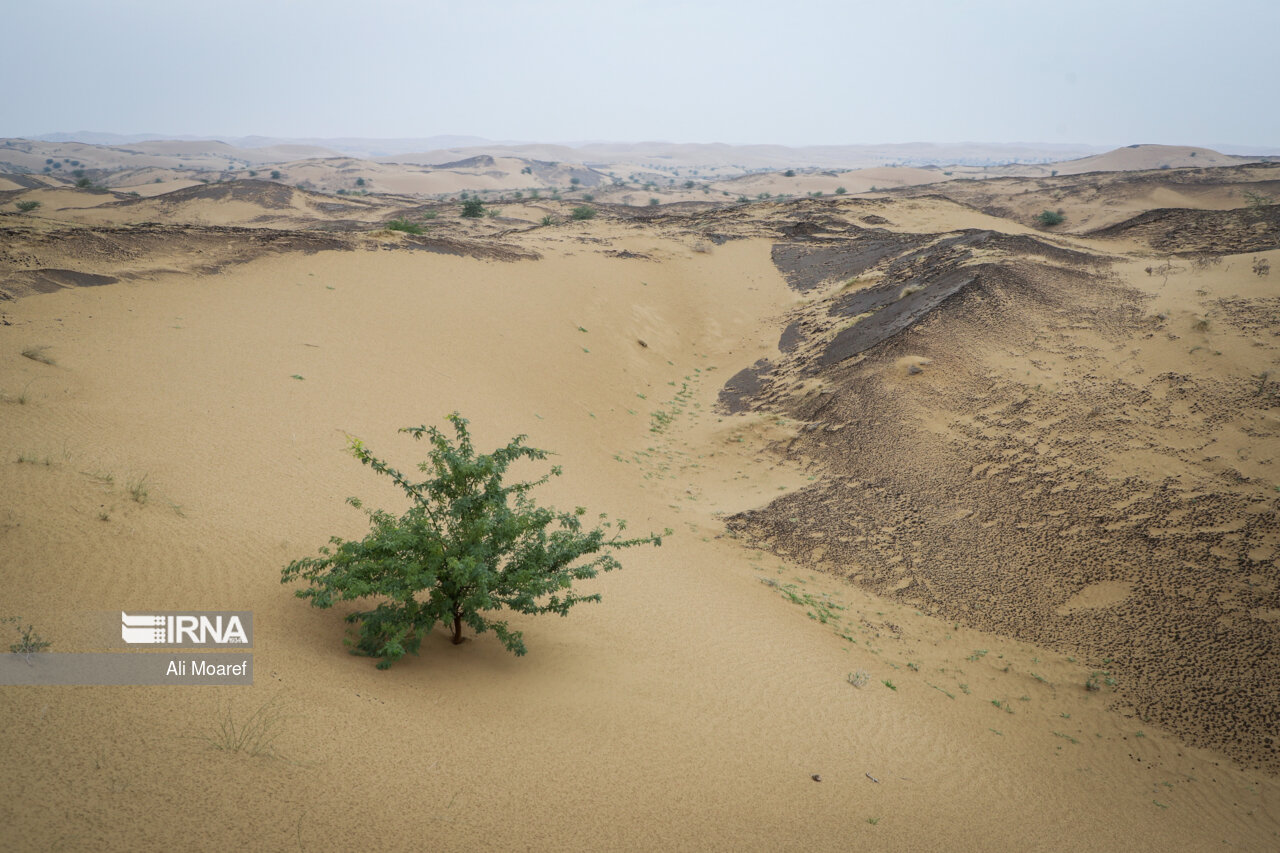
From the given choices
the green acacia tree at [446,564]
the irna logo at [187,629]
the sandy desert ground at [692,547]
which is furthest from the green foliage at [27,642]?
the green acacia tree at [446,564]

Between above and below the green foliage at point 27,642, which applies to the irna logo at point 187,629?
below

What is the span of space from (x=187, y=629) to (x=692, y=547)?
643 centimetres

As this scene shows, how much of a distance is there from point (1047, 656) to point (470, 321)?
43.7ft

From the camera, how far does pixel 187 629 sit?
4.51m

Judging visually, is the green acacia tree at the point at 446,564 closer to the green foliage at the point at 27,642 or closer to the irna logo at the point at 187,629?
the irna logo at the point at 187,629

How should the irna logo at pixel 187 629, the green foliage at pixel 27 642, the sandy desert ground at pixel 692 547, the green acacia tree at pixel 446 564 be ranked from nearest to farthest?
the green foliage at pixel 27 642, the sandy desert ground at pixel 692 547, the irna logo at pixel 187 629, the green acacia tree at pixel 446 564

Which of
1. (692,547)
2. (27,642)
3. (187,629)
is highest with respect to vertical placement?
(27,642)

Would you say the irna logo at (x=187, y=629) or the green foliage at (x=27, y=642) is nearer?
the green foliage at (x=27, y=642)

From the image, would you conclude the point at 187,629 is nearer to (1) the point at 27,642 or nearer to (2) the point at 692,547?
(1) the point at 27,642

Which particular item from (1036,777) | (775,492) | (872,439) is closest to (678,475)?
(775,492)

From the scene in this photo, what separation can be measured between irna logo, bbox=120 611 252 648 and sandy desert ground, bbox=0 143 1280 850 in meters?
0.18

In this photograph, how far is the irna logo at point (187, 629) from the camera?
14.1 feet

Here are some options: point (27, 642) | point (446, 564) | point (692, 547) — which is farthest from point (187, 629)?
point (692, 547)

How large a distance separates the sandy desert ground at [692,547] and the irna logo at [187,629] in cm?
18
